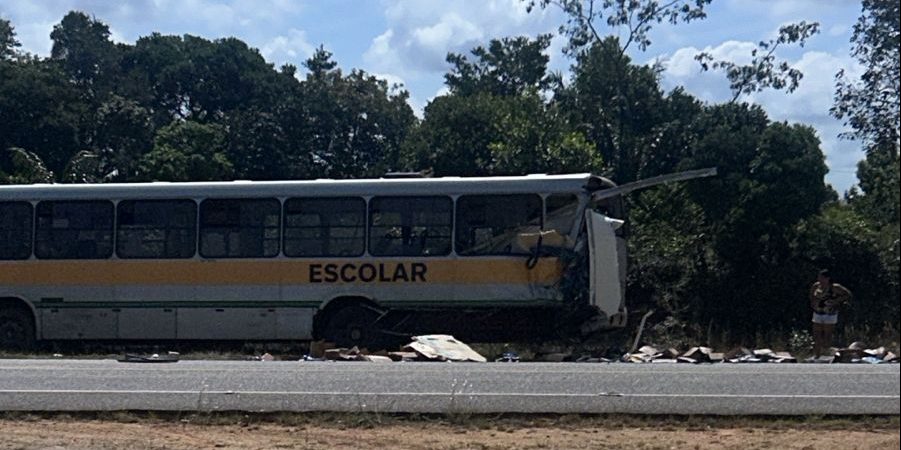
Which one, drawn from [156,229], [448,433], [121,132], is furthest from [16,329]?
[121,132]

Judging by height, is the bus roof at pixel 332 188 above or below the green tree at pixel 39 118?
below

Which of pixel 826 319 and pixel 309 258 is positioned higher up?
pixel 309 258

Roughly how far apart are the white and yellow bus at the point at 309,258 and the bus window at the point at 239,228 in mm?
22

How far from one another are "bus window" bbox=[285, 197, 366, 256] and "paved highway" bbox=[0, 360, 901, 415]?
6.19 m

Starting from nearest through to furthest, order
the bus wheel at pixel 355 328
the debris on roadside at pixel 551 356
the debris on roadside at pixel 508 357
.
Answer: the debris on roadside at pixel 551 356
the debris on roadside at pixel 508 357
the bus wheel at pixel 355 328

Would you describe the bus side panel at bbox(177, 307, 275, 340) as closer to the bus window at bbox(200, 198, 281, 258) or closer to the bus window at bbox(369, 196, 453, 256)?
the bus window at bbox(200, 198, 281, 258)

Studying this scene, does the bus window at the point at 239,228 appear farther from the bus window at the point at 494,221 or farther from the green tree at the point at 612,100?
the green tree at the point at 612,100

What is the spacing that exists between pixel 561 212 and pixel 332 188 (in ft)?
11.5

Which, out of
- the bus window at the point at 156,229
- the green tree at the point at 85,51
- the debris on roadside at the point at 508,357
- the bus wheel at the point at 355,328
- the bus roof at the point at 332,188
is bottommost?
the debris on roadside at the point at 508,357

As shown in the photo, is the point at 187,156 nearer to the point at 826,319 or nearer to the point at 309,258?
the point at 309,258

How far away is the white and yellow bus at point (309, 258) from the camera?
723 inches

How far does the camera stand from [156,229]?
64.2 ft

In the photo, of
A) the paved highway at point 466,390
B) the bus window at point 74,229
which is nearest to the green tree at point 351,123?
the bus window at point 74,229

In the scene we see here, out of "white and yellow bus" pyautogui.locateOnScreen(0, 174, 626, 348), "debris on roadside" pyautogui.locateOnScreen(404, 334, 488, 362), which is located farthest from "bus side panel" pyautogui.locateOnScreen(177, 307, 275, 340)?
"debris on roadside" pyautogui.locateOnScreen(404, 334, 488, 362)
